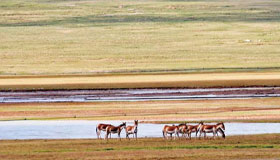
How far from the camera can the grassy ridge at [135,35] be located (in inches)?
2370

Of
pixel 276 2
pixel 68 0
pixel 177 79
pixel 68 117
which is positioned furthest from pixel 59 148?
pixel 68 0

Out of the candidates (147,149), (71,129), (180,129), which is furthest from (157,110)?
(147,149)

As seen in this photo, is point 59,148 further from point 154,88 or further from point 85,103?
point 154,88

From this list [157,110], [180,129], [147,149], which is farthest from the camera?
[157,110]

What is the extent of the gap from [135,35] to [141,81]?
114 feet

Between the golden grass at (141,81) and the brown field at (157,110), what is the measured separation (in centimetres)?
765

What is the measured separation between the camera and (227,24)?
300 ft

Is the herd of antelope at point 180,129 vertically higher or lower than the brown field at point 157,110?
lower

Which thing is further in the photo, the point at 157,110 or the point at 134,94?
the point at 134,94

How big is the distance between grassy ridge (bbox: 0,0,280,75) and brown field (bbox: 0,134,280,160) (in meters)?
28.7

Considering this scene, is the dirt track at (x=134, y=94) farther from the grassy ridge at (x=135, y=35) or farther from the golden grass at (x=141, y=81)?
the grassy ridge at (x=135, y=35)

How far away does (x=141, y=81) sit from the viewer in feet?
158

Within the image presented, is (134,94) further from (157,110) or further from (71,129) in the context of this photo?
(71,129)

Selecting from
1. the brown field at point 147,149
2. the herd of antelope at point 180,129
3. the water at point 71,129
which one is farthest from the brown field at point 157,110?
the brown field at point 147,149
